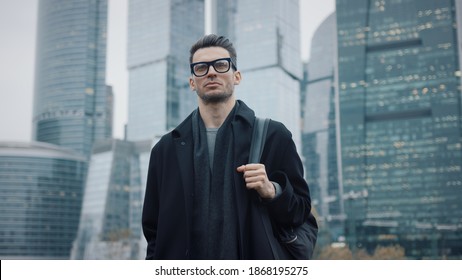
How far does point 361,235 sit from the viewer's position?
85125 mm

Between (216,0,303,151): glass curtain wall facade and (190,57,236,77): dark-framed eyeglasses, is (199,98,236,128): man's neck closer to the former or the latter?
(190,57,236,77): dark-framed eyeglasses

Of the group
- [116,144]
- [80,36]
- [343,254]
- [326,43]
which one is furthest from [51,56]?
[343,254]

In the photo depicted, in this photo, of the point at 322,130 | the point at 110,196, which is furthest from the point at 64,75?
the point at 322,130

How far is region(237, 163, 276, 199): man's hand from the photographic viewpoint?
2406 millimetres

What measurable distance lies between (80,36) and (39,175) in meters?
42.8

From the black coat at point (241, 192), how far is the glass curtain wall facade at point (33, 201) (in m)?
99.5

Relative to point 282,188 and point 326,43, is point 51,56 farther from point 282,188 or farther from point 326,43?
point 282,188

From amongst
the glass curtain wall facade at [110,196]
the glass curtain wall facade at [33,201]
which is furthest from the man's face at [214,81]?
the glass curtain wall facade at [33,201]

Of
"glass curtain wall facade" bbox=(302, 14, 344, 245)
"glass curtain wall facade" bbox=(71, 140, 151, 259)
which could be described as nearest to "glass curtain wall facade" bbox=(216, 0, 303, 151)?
"glass curtain wall facade" bbox=(302, 14, 344, 245)

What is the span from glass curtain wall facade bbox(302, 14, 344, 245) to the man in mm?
96970

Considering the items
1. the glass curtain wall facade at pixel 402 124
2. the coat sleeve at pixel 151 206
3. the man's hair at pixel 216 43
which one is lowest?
the coat sleeve at pixel 151 206

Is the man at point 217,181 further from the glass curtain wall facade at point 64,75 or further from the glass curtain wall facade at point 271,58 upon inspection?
the glass curtain wall facade at point 64,75

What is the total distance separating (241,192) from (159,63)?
410ft

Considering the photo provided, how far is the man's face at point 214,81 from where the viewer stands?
2662 mm
